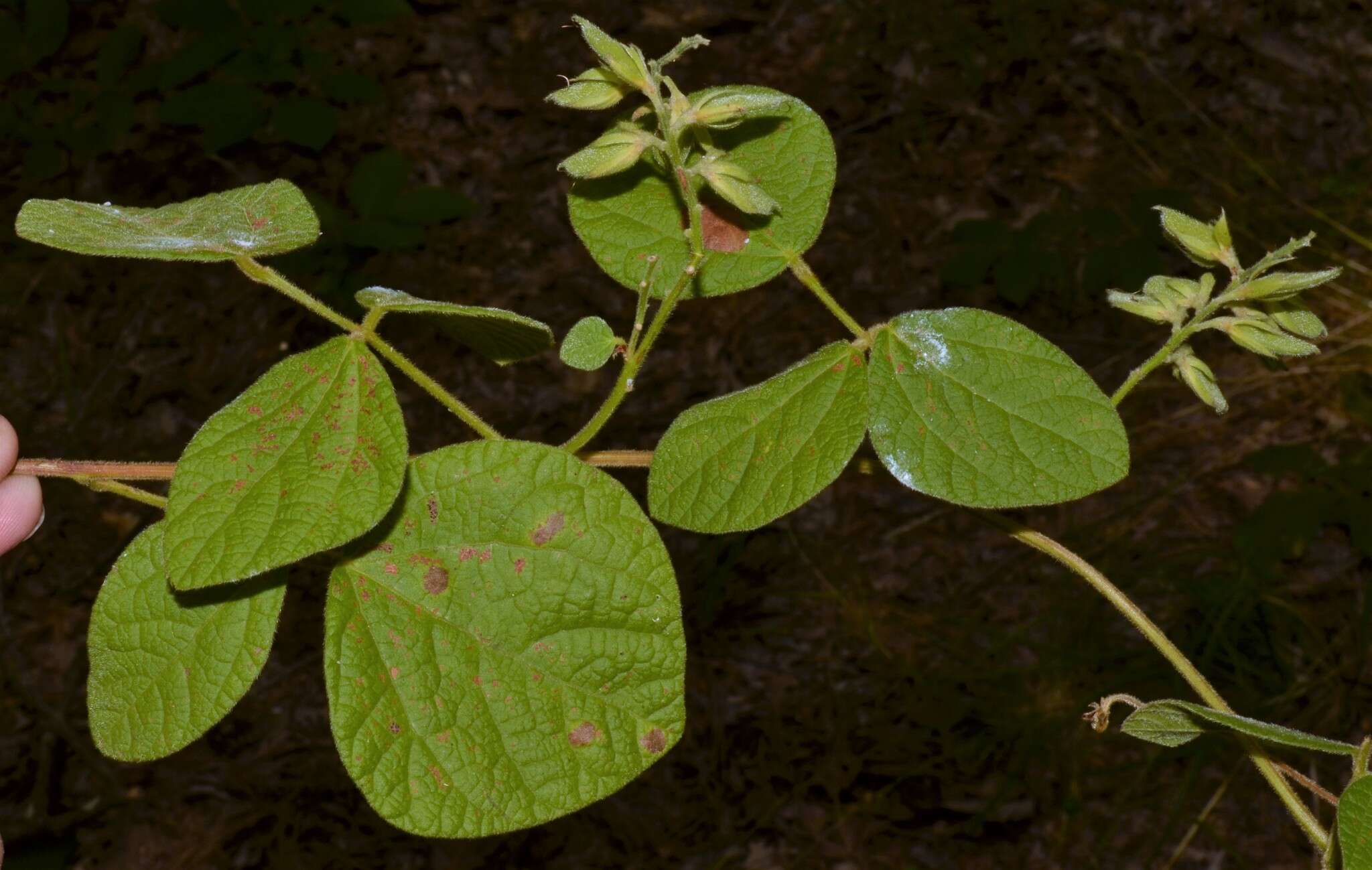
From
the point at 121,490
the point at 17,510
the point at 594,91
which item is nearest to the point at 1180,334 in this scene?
the point at 594,91

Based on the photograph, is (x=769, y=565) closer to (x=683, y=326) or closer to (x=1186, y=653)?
(x=683, y=326)

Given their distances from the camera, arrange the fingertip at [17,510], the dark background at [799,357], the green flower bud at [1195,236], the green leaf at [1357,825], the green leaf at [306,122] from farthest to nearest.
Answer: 1. the green leaf at [306,122]
2. the dark background at [799,357]
3. the fingertip at [17,510]
4. the green flower bud at [1195,236]
5. the green leaf at [1357,825]

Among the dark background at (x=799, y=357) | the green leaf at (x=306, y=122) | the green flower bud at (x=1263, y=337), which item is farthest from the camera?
the green leaf at (x=306, y=122)

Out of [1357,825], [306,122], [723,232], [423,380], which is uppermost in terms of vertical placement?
[723,232]

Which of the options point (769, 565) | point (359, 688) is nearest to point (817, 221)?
point (359, 688)

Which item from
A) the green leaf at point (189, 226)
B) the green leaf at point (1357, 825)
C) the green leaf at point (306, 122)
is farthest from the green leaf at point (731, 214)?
the green leaf at point (306, 122)

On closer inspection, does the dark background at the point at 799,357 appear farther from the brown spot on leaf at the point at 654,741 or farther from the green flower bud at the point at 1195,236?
the green flower bud at the point at 1195,236

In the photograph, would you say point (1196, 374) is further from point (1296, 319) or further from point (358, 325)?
point (358, 325)

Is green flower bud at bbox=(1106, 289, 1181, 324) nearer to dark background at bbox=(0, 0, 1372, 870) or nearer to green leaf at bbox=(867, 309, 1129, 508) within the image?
green leaf at bbox=(867, 309, 1129, 508)
